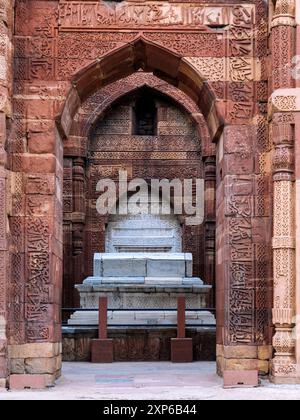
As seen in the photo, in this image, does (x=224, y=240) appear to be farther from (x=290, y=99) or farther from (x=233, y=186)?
(x=290, y=99)

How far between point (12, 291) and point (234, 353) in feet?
9.01

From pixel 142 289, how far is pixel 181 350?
5.96ft

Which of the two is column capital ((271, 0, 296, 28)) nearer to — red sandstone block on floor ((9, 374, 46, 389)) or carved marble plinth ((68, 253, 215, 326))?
red sandstone block on floor ((9, 374, 46, 389))

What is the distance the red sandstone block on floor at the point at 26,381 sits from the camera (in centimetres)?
910

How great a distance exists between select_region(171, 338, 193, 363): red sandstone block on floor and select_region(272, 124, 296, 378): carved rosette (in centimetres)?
448

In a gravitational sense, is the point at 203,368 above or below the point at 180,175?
below

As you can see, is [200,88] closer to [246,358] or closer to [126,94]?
[246,358]

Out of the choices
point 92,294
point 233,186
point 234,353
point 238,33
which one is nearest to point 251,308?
point 234,353

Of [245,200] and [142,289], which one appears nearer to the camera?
[245,200]

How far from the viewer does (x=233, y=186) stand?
10195 mm

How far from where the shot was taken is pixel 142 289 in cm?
1523

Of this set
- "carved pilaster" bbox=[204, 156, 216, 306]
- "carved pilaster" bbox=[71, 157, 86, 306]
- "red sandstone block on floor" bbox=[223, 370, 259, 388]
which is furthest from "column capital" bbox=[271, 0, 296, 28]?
"carved pilaster" bbox=[71, 157, 86, 306]

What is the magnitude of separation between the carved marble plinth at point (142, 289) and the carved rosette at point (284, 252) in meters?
5.33

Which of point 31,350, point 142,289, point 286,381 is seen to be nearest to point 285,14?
point 286,381
